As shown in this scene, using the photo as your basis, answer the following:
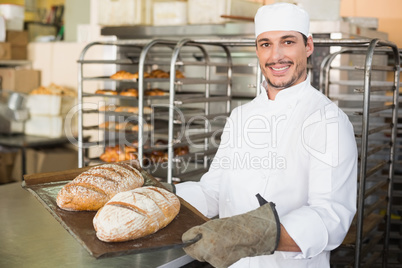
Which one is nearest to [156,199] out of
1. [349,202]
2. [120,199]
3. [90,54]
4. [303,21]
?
[120,199]

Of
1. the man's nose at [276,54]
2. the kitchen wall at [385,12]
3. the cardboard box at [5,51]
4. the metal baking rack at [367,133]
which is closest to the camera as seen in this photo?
the man's nose at [276,54]

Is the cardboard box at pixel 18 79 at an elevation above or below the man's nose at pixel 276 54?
below

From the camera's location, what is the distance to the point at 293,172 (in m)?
1.74

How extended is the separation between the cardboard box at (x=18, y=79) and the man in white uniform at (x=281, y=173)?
354 cm

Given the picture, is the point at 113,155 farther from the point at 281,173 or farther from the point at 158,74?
the point at 281,173

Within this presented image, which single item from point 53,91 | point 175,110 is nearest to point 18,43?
point 53,91

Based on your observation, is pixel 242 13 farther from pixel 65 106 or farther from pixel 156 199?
pixel 156 199

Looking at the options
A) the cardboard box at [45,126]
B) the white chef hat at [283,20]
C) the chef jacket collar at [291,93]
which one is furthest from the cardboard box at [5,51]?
the chef jacket collar at [291,93]

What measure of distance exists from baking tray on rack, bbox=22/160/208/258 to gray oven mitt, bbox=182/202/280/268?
0.23 ft

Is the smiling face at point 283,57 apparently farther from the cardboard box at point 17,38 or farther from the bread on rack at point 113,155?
the cardboard box at point 17,38

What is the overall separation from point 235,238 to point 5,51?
431 centimetres

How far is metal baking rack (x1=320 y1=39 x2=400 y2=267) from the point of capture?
2.43m

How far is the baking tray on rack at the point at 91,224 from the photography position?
1355mm

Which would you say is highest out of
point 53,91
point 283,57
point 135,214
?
point 283,57
